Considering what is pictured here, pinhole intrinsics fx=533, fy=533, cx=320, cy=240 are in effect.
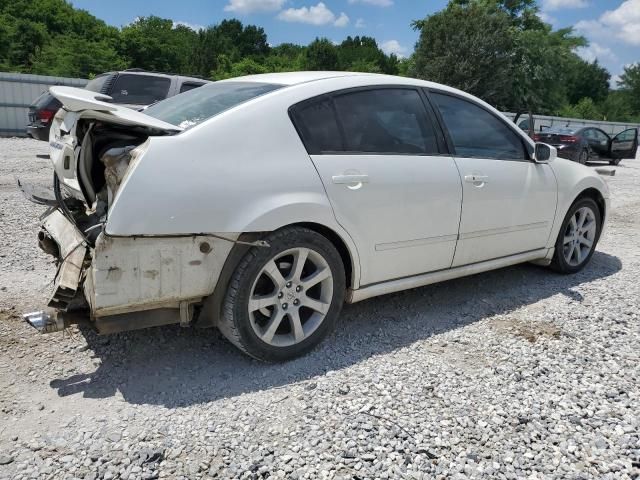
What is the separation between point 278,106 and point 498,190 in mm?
1887

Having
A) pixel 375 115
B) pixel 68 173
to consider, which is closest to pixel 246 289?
pixel 68 173

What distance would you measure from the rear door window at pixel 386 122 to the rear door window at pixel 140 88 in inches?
305

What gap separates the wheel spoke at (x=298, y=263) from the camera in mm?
3084

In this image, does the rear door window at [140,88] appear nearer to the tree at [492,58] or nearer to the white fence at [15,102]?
the white fence at [15,102]

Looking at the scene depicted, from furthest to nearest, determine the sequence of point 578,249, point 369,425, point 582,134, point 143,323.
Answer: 1. point 582,134
2. point 578,249
3. point 143,323
4. point 369,425

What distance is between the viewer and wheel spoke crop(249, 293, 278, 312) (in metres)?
2.97

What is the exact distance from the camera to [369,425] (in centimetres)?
261

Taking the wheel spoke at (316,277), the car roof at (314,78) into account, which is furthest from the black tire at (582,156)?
the wheel spoke at (316,277)

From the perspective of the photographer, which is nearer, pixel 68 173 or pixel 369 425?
pixel 369 425

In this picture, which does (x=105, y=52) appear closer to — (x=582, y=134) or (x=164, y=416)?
(x=582, y=134)

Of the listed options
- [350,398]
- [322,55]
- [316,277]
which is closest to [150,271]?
[316,277]

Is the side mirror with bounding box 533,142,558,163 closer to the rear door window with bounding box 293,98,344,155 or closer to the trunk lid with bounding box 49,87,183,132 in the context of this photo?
the rear door window with bounding box 293,98,344,155

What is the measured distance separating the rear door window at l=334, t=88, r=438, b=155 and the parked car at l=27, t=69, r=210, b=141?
7310mm

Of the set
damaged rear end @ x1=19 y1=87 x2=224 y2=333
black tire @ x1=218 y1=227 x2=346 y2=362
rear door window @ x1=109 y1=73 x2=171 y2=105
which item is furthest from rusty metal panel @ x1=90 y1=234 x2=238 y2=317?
rear door window @ x1=109 y1=73 x2=171 y2=105
